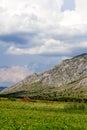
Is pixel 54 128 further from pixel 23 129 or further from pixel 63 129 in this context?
pixel 23 129

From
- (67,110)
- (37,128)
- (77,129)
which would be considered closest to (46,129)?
(37,128)

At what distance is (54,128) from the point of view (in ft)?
155

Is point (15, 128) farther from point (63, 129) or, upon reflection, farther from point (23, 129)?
point (63, 129)

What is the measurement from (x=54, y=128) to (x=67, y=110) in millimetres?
55223

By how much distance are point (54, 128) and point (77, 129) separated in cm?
319

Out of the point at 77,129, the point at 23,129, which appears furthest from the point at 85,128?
the point at 23,129

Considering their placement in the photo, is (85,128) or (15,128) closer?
(15,128)

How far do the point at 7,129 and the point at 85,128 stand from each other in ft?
38.7

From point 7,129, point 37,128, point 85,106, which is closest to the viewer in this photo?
point 7,129

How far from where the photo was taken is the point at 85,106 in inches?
4016

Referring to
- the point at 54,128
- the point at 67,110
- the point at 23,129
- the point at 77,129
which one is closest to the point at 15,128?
the point at 23,129

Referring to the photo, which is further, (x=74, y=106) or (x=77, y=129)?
(x=74, y=106)

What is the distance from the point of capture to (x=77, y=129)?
47.8 m

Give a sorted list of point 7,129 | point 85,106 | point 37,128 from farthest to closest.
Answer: point 85,106, point 37,128, point 7,129
